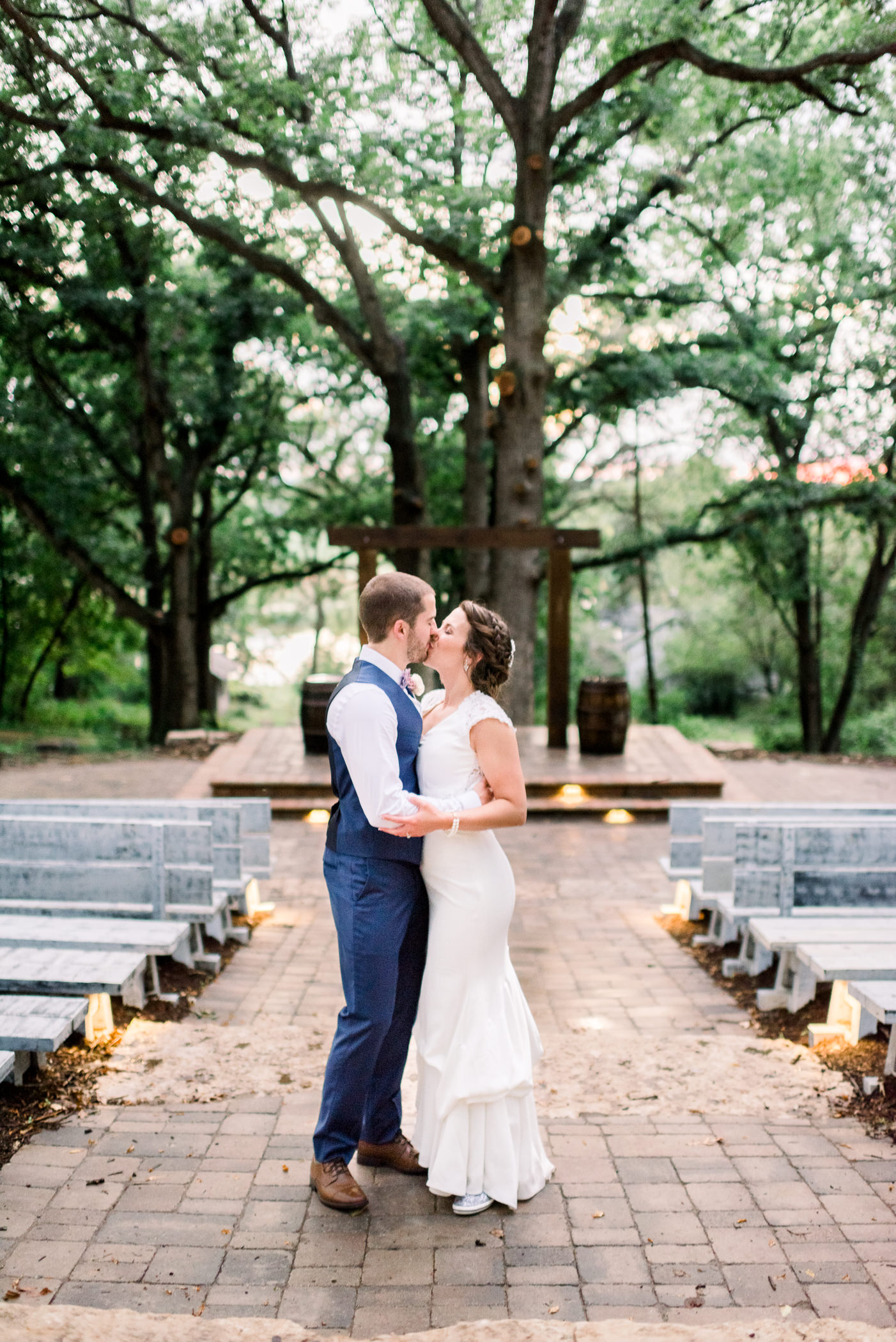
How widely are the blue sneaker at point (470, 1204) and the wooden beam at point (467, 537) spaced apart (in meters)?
8.57

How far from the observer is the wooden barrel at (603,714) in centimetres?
1130

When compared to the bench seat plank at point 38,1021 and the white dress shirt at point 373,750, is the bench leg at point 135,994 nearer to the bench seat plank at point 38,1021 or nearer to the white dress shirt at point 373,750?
the bench seat plank at point 38,1021

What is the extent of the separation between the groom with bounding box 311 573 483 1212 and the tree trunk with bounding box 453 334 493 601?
41.4ft

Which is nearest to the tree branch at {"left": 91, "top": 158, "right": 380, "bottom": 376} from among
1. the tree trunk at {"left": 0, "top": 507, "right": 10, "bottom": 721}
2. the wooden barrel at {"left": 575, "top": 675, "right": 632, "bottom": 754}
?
the wooden barrel at {"left": 575, "top": 675, "right": 632, "bottom": 754}

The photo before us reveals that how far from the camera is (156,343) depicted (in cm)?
1515

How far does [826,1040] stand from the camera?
4.38 m

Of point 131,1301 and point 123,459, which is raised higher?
point 123,459

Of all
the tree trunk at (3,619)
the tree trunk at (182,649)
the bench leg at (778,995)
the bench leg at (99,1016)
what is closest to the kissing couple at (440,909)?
the bench leg at (99,1016)

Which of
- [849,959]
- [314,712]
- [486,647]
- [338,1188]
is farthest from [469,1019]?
[314,712]

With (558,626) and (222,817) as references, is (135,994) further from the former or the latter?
(558,626)

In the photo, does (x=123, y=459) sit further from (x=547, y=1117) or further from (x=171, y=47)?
(x=547, y=1117)

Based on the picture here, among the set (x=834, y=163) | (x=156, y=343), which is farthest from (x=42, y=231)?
(x=834, y=163)

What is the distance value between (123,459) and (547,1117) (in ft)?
A: 51.0

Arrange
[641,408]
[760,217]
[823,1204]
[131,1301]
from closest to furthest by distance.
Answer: [131,1301] < [823,1204] < [760,217] < [641,408]
